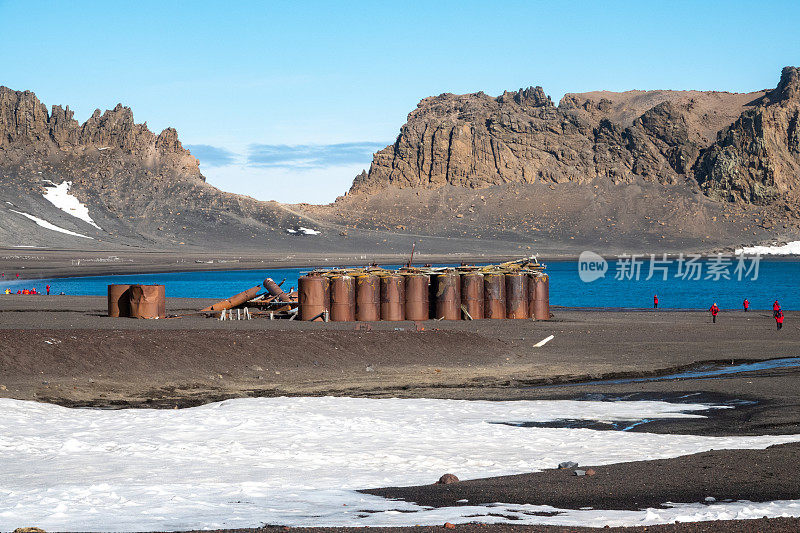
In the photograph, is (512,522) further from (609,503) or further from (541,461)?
(541,461)

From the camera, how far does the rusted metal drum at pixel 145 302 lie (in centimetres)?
3547

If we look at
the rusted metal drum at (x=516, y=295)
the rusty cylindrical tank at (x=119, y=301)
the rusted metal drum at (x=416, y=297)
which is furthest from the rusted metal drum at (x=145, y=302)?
the rusted metal drum at (x=516, y=295)

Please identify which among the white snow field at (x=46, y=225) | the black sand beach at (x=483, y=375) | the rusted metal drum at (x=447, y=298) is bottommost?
the black sand beach at (x=483, y=375)

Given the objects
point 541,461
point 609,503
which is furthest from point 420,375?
point 609,503

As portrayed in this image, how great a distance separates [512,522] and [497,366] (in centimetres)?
1696

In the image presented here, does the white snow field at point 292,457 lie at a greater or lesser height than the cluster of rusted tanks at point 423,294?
lesser

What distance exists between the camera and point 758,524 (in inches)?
331

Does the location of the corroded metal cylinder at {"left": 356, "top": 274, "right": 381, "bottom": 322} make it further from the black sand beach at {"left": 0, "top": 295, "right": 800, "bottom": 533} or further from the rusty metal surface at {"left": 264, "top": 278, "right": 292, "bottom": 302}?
the rusty metal surface at {"left": 264, "top": 278, "right": 292, "bottom": 302}

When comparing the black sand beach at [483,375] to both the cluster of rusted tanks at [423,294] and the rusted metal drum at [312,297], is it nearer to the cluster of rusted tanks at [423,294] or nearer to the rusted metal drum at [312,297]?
the rusted metal drum at [312,297]

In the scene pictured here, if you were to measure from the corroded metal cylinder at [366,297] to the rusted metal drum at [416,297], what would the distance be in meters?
1.57

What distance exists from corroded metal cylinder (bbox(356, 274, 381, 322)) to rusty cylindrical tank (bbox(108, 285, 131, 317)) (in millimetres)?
9021

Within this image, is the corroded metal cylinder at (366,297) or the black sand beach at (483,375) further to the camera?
the corroded metal cylinder at (366,297)

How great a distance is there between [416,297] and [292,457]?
25.6 m

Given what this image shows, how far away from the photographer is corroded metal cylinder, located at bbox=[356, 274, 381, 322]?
1473 inches
